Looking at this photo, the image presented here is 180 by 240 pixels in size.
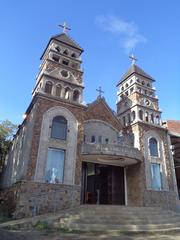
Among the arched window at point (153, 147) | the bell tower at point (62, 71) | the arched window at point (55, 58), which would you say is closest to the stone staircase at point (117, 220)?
the arched window at point (153, 147)

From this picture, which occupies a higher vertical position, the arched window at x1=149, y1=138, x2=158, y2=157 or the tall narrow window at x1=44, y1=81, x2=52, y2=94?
the tall narrow window at x1=44, y1=81, x2=52, y2=94

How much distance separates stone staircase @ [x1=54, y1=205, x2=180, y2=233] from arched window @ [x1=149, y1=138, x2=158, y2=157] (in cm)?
713

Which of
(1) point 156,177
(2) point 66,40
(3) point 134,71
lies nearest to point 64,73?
(2) point 66,40

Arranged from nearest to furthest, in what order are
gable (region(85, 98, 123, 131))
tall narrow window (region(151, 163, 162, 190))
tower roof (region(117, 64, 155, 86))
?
tall narrow window (region(151, 163, 162, 190))
gable (region(85, 98, 123, 131))
tower roof (region(117, 64, 155, 86))

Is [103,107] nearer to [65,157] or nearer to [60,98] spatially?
[60,98]

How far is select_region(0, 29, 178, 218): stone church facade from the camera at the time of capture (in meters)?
15.8

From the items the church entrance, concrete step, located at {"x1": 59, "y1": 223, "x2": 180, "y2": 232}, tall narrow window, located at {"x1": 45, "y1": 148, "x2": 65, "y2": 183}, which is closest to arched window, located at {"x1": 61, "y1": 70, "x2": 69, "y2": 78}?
tall narrow window, located at {"x1": 45, "y1": 148, "x2": 65, "y2": 183}

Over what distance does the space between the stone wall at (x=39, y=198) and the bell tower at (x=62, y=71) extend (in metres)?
7.31

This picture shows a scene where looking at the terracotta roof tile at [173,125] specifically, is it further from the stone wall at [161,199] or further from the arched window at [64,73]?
the arched window at [64,73]

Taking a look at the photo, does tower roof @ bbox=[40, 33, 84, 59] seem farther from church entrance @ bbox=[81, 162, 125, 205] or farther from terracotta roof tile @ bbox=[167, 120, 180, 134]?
terracotta roof tile @ bbox=[167, 120, 180, 134]

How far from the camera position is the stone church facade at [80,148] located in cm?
1580

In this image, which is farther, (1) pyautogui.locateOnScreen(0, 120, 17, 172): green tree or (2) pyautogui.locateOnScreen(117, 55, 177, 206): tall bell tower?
(1) pyautogui.locateOnScreen(0, 120, 17, 172): green tree

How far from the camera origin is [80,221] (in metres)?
12.3

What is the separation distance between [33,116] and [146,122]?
12.1m
